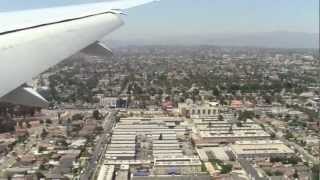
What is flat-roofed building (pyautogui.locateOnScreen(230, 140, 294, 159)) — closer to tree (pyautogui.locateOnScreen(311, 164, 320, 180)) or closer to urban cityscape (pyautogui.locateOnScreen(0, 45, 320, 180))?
urban cityscape (pyautogui.locateOnScreen(0, 45, 320, 180))

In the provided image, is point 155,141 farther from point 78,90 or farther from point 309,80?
point 309,80

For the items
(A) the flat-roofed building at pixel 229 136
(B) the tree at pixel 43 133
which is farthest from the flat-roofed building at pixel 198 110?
(B) the tree at pixel 43 133

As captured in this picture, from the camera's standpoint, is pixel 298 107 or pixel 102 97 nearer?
pixel 298 107

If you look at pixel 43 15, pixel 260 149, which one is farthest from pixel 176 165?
pixel 43 15

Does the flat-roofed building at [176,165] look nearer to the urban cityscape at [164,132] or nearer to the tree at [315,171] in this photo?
the urban cityscape at [164,132]

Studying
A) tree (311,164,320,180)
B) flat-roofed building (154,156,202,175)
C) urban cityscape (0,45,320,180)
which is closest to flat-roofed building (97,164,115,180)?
urban cityscape (0,45,320,180)

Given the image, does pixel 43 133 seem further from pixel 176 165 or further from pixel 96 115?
pixel 176 165

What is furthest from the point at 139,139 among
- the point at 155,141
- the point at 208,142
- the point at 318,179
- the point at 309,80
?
the point at 309,80
